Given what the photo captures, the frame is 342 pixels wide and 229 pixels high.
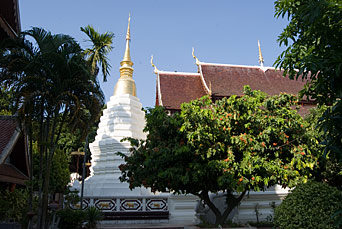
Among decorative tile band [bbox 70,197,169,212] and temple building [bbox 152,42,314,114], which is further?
temple building [bbox 152,42,314,114]

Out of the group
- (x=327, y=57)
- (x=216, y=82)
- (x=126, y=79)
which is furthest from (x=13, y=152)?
(x=216, y=82)

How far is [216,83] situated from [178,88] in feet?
9.51

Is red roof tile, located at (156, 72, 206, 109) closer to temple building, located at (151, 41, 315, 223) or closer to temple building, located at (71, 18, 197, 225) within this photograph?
temple building, located at (151, 41, 315, 223)

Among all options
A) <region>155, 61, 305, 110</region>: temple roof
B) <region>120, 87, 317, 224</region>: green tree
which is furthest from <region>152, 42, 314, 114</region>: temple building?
<region>120, 87, 317, 224</region>: green tree

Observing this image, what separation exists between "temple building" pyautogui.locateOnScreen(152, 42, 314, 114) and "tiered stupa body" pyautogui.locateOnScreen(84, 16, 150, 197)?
424cm

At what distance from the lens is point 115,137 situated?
49.0ft

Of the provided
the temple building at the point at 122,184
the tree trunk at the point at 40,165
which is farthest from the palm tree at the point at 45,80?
the temple building at the point at 122,184

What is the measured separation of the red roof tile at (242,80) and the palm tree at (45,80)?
14394 mm

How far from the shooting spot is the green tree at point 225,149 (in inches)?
289

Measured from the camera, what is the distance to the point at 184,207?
1221 cm

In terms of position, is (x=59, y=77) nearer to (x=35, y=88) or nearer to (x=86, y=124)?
(x=35, y=88)

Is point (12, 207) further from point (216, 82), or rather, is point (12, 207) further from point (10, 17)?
point (216, 82)

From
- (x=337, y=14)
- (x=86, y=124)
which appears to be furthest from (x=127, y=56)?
(x=337, y=14)

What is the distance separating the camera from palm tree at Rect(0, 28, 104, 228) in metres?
6.41
